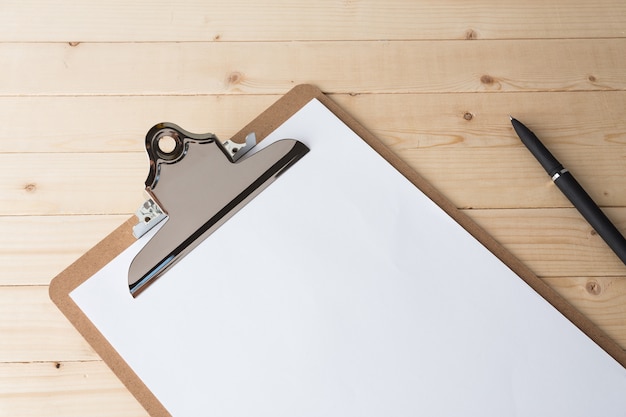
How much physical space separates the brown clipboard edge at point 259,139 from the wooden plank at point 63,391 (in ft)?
0.05

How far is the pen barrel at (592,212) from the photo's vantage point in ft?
1.97

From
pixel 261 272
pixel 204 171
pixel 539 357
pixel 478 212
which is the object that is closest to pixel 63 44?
pixel 204 171

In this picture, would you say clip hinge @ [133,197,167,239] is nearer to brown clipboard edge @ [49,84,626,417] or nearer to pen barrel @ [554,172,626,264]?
brown clipboard edge @ [49,84,626,417]

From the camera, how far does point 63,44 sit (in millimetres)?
725

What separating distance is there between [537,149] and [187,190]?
0.35 metres

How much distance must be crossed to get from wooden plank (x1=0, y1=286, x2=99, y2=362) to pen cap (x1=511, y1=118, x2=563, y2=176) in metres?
0.47

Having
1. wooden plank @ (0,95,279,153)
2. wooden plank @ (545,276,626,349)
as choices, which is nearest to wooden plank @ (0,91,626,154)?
wooden plank @ (0,95,279,153)

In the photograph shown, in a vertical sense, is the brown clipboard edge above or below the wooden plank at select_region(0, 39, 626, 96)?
below

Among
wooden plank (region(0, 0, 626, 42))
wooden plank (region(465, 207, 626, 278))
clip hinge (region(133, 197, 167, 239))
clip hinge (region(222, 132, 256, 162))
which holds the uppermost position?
wooden plank (region(0, 0, 626, 42))

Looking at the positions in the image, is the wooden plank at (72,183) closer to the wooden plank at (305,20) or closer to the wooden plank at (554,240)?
the wooden plank at (305,20)

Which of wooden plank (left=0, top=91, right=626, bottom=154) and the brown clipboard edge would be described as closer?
the brown clipboard edge

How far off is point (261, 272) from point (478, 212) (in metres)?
0.23

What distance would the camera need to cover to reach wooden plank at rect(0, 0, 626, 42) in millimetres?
727

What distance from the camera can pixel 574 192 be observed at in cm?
62
